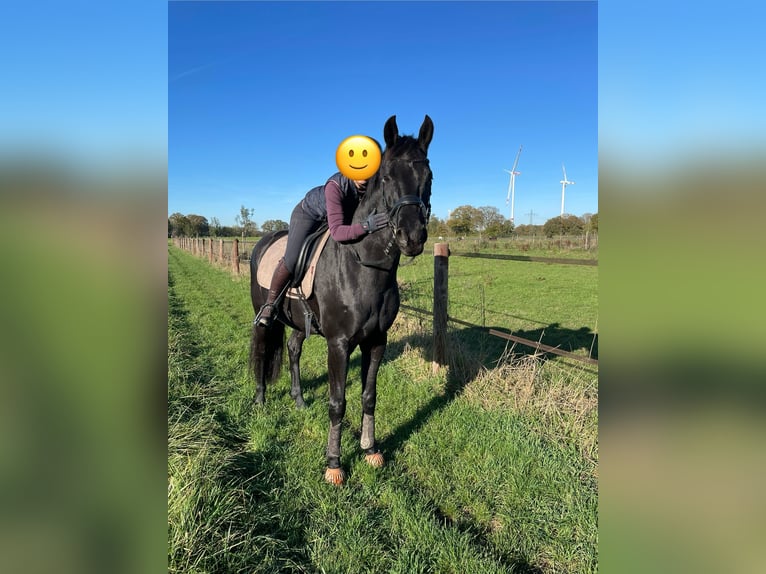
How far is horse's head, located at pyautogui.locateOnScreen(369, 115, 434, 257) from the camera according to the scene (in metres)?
2.76

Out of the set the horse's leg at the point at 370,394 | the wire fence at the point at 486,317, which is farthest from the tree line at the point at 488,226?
the horse's leg at the point at 370,394

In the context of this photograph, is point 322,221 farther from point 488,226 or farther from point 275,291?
point 488,226

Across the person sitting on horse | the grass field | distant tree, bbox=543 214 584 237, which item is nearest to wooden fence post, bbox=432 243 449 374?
the grass field

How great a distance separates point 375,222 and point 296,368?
9.10ft

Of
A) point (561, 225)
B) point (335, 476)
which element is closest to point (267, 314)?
point (335, 476)

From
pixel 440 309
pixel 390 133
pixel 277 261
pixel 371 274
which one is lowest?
pixel 440 309

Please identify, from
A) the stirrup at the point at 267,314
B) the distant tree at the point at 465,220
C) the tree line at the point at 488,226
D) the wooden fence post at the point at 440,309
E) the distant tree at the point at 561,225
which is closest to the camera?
the stirrup at the point at 267,314

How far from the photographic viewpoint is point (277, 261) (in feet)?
14.9

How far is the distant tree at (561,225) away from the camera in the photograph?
29870 millimetres

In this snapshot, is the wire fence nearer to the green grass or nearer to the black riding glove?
the green grass

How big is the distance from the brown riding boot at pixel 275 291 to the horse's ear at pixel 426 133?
1.76 meters

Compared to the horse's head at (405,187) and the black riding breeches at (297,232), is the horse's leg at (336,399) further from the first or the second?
the horse's head at (405,187)
